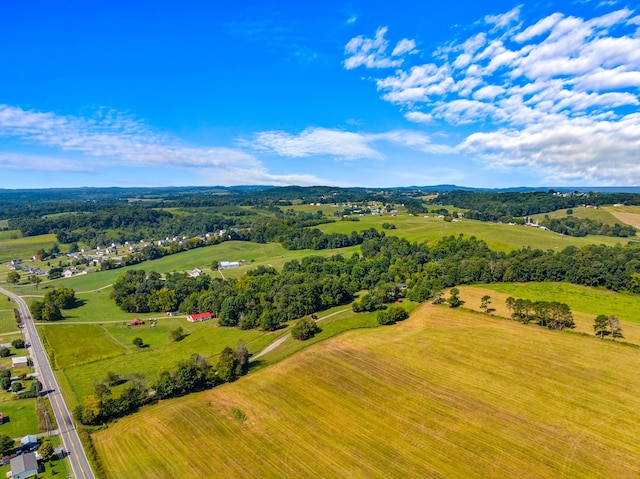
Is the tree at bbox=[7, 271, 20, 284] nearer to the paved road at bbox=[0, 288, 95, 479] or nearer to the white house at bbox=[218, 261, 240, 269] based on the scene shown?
the paved road at bbox=[0, 288, 95, 479]

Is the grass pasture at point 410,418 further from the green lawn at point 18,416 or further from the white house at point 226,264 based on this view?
the white house at point 226,264

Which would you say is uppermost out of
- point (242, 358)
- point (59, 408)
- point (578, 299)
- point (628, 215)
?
point (628, 215)

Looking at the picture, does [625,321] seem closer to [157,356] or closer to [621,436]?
[621,436]

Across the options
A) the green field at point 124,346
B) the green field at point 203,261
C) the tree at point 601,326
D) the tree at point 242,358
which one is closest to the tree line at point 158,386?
the tree at point 242,358

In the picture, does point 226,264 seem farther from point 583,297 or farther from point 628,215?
point 628,215

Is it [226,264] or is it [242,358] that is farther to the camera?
[226,264]

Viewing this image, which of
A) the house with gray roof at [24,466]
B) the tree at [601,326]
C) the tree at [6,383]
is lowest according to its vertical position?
the tree at [6,383]

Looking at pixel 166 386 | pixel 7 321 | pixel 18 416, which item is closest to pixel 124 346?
pixel 18 416
